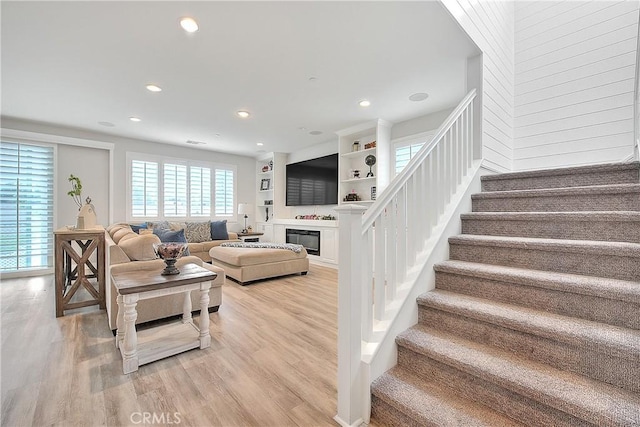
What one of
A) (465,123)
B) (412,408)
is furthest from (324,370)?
(465,123)

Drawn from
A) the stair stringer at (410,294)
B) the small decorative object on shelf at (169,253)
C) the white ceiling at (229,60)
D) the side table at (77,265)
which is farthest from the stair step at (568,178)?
the side table at (77,265)

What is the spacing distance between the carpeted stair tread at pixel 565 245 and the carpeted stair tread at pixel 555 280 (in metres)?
0.14

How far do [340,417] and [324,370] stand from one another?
0.48 meters

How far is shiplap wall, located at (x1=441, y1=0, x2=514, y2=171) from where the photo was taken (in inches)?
95.6

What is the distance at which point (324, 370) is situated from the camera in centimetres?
187

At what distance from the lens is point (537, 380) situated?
1.14 meters

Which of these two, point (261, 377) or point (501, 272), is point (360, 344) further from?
point (501, 272)

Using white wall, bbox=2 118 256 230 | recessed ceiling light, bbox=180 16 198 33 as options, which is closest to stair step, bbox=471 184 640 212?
recessed ceiling light, bbox=180 16 198 33

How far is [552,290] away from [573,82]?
293 cm

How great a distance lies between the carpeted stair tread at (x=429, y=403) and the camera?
46.3 inches

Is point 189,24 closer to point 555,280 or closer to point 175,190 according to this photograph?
point 555,280

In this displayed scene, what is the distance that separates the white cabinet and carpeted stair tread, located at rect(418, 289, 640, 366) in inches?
125

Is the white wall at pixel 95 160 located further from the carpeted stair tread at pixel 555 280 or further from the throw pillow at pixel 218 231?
the carpeted stair tread at pixel 555 280

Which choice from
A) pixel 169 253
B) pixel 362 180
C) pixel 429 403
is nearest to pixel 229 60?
pixel 169 253
